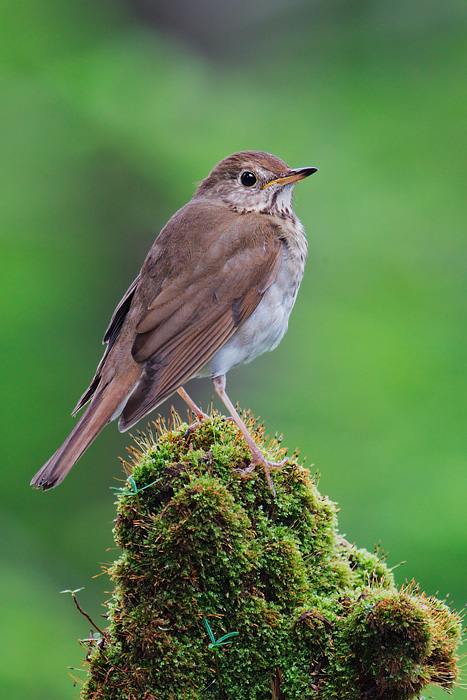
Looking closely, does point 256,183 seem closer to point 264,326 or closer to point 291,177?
point 291,177

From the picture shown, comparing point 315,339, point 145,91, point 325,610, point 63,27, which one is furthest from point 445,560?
point 63,27

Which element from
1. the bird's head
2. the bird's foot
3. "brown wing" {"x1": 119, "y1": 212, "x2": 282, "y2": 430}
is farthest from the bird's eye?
the bird's foot

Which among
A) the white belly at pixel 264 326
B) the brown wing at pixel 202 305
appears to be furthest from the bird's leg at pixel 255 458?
the white belly at pixel 264 326

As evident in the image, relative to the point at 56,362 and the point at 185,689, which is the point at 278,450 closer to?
the point at 185,689

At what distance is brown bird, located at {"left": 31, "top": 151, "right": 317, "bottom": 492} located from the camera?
398 centimetres

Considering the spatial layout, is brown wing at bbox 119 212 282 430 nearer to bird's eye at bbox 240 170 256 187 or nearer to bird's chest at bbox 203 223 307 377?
bird's chest at bbox 203 223 307 377

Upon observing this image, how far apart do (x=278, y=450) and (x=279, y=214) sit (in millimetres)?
1786

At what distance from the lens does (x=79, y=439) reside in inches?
147

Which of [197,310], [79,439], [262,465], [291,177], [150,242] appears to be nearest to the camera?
[262,465]

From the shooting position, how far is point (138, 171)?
8.95 meters

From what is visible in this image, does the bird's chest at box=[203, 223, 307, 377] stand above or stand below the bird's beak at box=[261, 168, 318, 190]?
below

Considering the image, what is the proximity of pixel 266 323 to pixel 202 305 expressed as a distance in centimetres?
43

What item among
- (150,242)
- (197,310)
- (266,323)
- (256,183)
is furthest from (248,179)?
(150,242)

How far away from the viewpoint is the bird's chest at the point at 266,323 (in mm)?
4379
